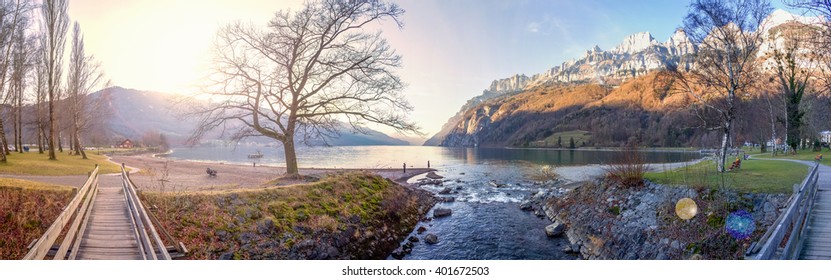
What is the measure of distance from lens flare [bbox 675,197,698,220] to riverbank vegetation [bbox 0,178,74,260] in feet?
41.1

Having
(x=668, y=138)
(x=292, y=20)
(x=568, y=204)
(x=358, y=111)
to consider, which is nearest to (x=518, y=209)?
(x=568, y=204)

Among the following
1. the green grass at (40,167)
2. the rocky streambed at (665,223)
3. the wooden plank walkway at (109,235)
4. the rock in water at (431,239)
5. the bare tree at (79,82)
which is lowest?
the rock in water at (431,239)

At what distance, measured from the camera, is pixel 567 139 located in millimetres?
94875

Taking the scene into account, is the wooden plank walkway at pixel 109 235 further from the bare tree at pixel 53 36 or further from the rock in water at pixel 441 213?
the rock in water at pixel 441 213

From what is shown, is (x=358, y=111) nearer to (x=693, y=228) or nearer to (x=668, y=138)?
(x=693, y=228)

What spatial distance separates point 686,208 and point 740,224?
3.58ft

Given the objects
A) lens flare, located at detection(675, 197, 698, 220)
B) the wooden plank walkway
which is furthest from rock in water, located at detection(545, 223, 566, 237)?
the wooden plank walkway

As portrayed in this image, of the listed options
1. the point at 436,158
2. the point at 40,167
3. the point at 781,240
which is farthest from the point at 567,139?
the point at 40,167

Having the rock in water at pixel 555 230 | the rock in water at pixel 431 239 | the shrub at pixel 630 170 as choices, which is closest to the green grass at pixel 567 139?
the shrub at pixel 630 170

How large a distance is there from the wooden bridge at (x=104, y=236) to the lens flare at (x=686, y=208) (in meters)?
10.3

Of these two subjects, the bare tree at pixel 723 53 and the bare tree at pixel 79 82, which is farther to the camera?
the bare tree at pixel 723 53

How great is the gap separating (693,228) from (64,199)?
42.9ft

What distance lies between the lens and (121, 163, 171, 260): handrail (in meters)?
4.11

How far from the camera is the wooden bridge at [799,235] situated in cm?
423
